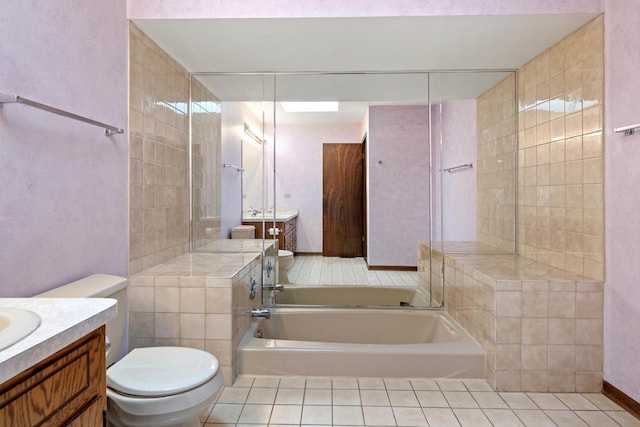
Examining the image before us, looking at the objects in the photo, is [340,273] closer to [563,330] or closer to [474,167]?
[474,167]

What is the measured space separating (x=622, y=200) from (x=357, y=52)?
1728mm

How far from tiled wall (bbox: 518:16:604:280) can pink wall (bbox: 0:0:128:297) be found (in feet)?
8.50

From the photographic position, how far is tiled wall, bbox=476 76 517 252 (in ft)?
8.64

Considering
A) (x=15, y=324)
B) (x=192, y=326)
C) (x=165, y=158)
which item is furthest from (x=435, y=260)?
(x=15, y=324)

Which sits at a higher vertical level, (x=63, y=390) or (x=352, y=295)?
(x=63, y=390)

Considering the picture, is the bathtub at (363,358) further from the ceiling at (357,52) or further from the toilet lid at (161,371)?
the ceiling at (357,52)

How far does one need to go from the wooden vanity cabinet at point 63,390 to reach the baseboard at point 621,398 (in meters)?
2.27

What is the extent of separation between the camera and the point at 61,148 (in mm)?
1432

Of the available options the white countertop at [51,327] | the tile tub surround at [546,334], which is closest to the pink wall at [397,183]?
the tile tub surround at [546,334]

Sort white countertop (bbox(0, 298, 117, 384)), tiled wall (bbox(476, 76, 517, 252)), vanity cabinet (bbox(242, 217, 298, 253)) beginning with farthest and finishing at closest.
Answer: vanity cabinet (bbox(242, 217, 298, 253)) < tiled wall (bbox(476, 76, 517, 252)) < white countertop (bbox(0, 298, 117, 384))

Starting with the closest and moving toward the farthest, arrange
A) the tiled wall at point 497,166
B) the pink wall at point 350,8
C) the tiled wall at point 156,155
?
the pink wall at point 350,8 < the tiled wall at point 156,155 < the tiled wall at point 497,166

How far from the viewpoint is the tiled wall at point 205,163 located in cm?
270

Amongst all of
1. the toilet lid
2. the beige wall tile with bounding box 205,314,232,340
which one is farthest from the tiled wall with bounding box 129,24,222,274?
the toilet lid

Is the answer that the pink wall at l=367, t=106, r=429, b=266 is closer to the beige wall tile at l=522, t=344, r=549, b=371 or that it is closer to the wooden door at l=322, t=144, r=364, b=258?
the wooden door at l=322, t=144, r=364, b=258
